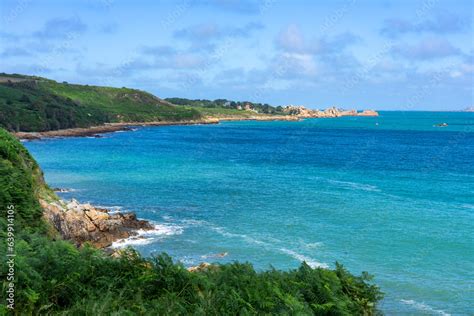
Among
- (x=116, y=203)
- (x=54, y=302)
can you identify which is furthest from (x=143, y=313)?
(x=116, y=203)

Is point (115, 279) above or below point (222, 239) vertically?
above

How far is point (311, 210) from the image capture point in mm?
44344

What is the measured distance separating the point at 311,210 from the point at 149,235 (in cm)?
1617

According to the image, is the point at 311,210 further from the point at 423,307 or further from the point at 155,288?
the point at 155,288

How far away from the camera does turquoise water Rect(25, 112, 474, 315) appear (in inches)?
1171

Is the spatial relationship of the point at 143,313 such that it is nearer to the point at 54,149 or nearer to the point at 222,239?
the point at 222,239

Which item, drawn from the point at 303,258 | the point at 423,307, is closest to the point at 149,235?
the point at 303,258

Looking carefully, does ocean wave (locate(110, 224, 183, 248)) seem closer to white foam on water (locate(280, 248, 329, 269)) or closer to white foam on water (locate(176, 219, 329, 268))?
white foam on water (locate(176, 219, 329, 268))

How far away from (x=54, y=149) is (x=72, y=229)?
6842cm

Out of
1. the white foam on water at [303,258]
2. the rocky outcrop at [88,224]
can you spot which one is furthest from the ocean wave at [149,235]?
the white foam on water at [303,258]

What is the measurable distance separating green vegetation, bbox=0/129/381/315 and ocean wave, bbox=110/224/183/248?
17.6m

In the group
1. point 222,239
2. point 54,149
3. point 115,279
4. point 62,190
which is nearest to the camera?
point 115,279

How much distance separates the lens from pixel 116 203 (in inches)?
1841

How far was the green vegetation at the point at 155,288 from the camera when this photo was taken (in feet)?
39.6
